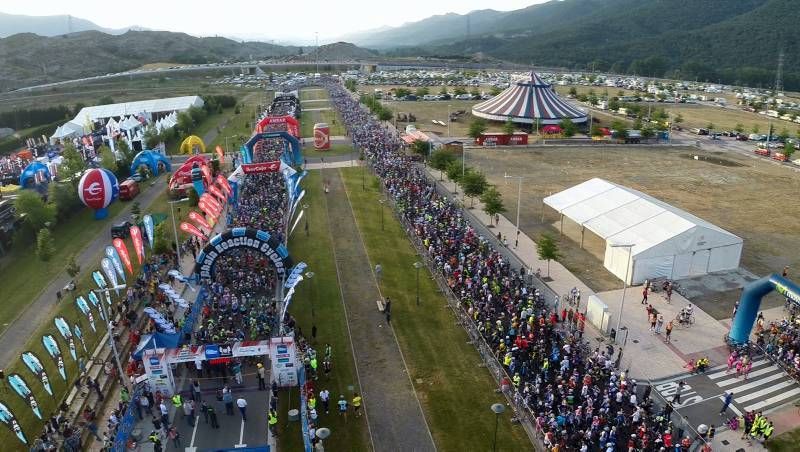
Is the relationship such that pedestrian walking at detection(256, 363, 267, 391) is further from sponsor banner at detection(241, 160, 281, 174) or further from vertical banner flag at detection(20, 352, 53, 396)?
sponsor banner at detection(241, 160, 281, 174)

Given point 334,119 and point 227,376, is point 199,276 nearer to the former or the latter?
point 227,376

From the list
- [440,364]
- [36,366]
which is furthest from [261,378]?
[36,366]

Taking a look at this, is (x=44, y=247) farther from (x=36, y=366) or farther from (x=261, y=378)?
(x=261, y=378)

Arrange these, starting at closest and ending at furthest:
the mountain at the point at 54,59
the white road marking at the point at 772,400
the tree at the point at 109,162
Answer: the white road marking at the point at 772,400, the tree at the point at 109,162, the mountain at the point at 54,59

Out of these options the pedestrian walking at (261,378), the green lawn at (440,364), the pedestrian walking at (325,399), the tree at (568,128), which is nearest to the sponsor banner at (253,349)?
the pedestrian walking at (261,378)

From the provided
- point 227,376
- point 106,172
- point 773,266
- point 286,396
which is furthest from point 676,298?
point 106,172

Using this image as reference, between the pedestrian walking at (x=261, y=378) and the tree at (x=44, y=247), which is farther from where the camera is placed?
the tree at (x=44, y=247)

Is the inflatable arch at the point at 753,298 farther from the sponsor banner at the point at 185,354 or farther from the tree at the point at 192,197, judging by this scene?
the tree at the point at 192,197
